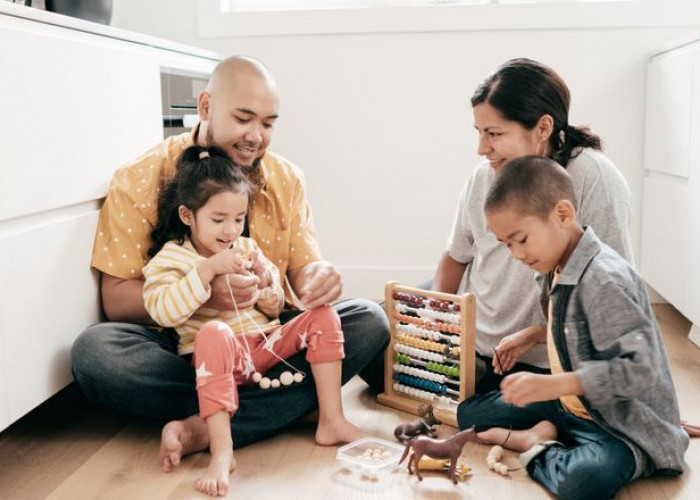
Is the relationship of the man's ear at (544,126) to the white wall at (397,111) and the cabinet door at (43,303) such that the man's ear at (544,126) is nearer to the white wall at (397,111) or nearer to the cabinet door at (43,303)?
the cabinet door at (43,303)

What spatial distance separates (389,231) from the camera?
9.51ft

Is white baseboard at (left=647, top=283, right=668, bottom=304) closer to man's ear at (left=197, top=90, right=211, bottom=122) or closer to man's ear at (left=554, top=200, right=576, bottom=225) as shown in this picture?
man's ear at (left=554, top=200, right=576, bottom=225)

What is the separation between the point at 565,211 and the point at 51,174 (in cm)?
95

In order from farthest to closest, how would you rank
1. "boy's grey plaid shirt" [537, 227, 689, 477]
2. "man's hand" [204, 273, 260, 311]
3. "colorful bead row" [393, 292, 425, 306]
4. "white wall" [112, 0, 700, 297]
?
"white wall" [112, 0, 700, 297] < "colorful bead row" [393, 292, 425, 306] < "man's hand" [204, 273, 260, 311] < "boy's grey plaid shirt" [537, 227, 689, 477]

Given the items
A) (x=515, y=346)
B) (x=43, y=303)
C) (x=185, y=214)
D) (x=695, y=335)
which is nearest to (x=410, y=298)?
(x=515, y=346)

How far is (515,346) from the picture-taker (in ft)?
5.60

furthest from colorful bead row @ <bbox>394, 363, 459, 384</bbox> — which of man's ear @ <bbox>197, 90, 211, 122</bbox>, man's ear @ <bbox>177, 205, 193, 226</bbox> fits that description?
man's ear @ <bbox>197, 90, 211, 122</bbox>

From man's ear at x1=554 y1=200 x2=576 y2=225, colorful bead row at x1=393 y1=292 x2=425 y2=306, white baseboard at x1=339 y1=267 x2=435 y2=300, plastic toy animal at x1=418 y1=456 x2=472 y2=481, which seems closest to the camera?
man's ear at x1=554 y1=200 x2=576 y2=225

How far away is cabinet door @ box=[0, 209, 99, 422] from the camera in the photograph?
1.45 m

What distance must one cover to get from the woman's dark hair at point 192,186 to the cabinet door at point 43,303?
0.48 feet

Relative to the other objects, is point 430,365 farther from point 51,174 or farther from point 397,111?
point 397,111

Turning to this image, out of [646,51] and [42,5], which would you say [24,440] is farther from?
[646,51]

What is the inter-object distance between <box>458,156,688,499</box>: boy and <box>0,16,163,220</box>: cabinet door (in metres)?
0.82

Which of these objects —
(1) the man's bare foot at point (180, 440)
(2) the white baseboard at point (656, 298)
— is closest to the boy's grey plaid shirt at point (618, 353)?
(1) the man's bare foot at point (180, 440)
